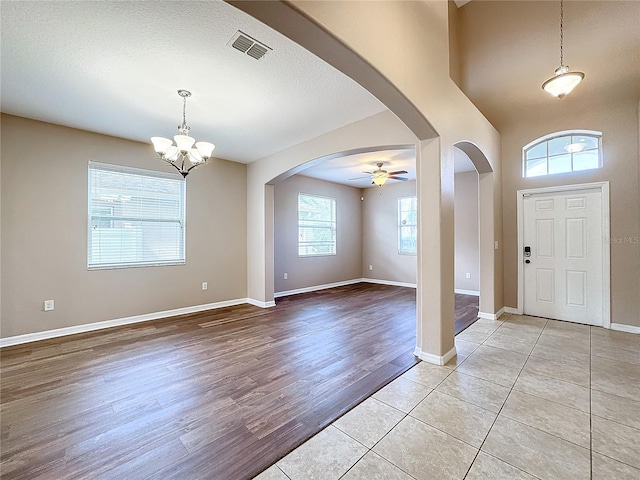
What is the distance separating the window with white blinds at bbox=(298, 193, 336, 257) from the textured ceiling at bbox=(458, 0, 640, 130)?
4024mm

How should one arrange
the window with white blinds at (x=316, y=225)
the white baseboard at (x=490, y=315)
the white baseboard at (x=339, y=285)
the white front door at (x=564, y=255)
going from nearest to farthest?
the white front door at (x=564, y=255)
the white baseboard at (x=490, y=315)
the white baseboard at (x=339, y=285)
the window with white blinds at (x=316, y=225)

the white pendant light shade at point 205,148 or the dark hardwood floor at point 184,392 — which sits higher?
the white pendant light shade at point 205,148

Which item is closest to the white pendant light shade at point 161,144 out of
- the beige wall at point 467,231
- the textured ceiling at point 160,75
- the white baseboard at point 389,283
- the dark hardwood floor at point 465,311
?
the textured ceiling at point 160,75

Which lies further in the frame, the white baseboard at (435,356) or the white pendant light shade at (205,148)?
the white pendant light shade at (205,148)

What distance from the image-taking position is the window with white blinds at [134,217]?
4043 mm

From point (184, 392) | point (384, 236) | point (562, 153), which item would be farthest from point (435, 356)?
point (384, 236)

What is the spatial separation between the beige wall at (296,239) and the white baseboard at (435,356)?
399cm

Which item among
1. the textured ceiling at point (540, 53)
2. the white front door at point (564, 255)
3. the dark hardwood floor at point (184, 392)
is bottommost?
the dark hardwood floor at point (184, 392)

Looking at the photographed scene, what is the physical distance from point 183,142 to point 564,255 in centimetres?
562

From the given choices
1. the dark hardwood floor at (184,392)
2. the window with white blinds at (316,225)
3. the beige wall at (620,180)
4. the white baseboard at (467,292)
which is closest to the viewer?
the dark hardwood floor at (184,392)

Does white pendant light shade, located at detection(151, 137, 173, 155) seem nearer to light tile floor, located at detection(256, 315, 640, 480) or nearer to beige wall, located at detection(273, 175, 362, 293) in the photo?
light tile floor, located at detection(256, 315, 640, 480)

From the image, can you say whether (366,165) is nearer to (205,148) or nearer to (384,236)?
(384,236)

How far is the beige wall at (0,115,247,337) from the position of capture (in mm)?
3432

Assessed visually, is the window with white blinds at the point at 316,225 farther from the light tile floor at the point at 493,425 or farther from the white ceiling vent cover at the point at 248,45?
the light tile floor at the point at 493,425
